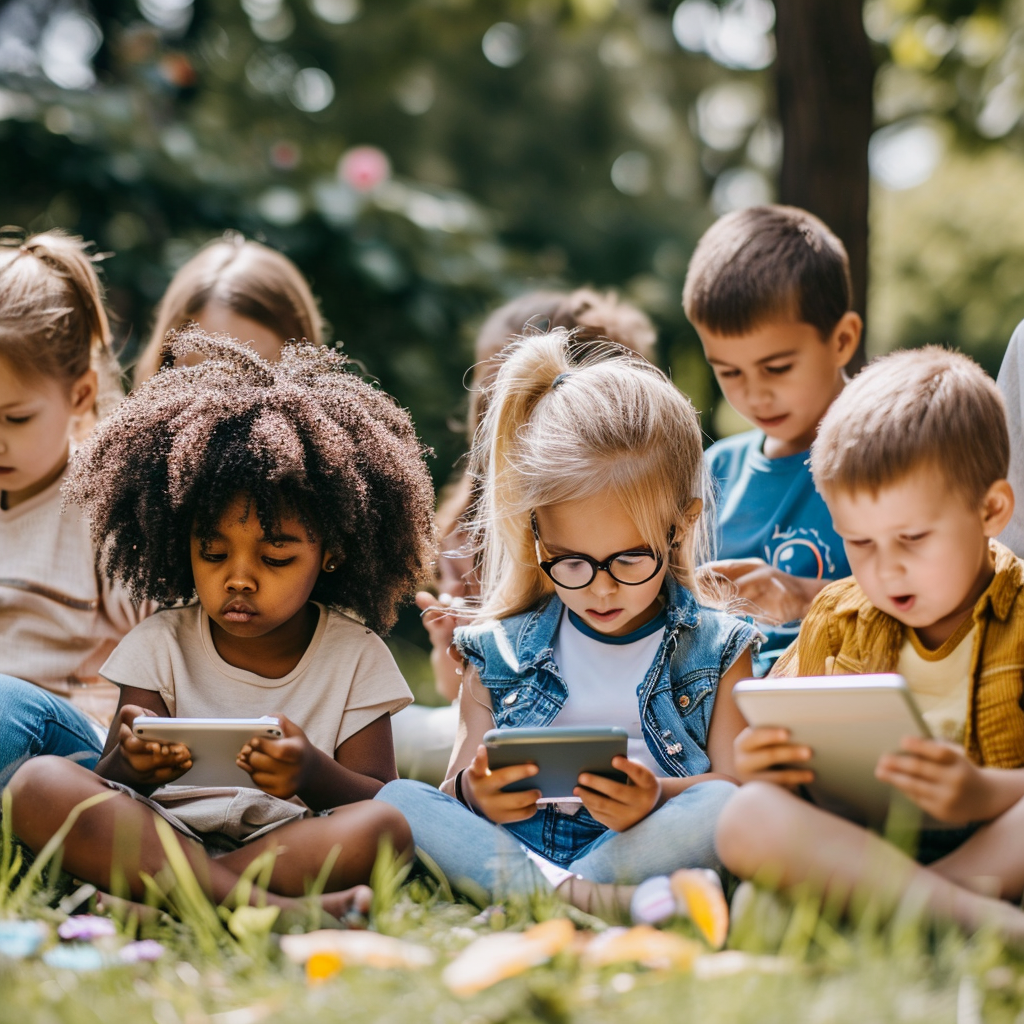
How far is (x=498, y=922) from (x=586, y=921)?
0.17m

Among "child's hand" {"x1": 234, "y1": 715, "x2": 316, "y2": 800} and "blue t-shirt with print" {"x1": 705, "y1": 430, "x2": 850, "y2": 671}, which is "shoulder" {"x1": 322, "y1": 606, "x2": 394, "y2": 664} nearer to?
"child's hand" {"x1": 234, "y1": 715, "x2": 316, "y2": 800}

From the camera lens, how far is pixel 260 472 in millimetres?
2723

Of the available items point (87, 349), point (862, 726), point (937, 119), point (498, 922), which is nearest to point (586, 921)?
point (498, 922)

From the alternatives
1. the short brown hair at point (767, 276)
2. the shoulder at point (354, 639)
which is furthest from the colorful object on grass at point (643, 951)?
the short brown hair at point (767, 276)

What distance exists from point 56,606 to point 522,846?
4.59 ft

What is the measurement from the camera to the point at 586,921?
2217mm

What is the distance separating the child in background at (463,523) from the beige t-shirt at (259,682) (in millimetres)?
428

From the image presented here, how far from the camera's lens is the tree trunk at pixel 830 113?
175 inches

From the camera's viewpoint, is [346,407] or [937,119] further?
[937,119]

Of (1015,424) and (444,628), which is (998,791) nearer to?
(1015,424)

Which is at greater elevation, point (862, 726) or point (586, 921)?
point (862, 726)

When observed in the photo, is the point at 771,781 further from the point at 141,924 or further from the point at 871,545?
the point at 141,924

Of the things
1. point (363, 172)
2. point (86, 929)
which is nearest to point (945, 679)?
point (86, 929)

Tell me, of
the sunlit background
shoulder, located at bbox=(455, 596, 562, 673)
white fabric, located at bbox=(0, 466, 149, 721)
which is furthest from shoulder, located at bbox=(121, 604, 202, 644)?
the sunlit background
